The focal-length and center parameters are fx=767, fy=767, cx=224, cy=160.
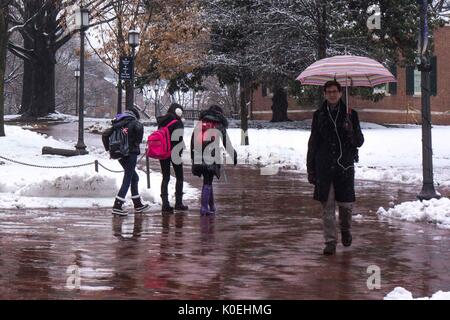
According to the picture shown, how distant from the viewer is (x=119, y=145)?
11.7 metres

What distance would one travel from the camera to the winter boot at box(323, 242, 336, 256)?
8578 mm

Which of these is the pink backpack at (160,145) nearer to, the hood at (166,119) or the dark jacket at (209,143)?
the hood at (166,119)

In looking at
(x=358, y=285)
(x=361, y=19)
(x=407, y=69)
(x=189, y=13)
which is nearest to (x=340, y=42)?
(x=361, y=19)

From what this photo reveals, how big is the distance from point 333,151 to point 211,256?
179 cm

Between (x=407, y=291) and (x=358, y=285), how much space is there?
0.56 m

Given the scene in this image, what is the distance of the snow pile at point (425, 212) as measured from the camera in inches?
437

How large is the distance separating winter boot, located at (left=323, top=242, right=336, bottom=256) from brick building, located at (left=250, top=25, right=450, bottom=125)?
32948mm

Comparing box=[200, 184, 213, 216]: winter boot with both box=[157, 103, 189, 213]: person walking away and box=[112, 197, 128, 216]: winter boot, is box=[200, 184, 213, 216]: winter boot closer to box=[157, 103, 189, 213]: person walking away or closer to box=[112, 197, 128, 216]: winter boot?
box=[157, 103, 189, 213]: person walking away

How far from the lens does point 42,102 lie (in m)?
43.9

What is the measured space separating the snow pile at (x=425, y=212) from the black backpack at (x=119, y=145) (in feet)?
13.6

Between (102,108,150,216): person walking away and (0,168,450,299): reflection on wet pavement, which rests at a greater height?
(102,108,150,216): person walking away

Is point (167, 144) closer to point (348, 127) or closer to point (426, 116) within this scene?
point (348, 127)
